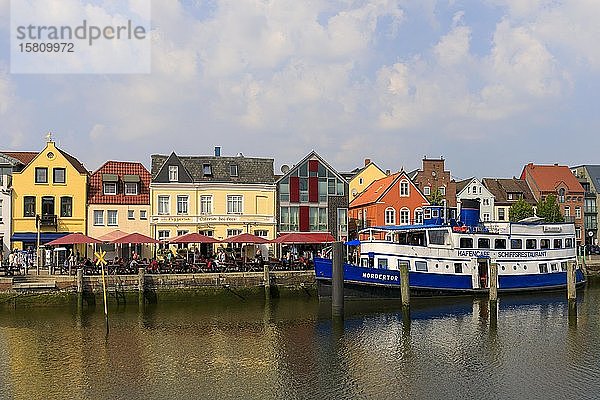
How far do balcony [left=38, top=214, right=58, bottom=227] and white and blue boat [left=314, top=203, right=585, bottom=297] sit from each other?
20682 mm

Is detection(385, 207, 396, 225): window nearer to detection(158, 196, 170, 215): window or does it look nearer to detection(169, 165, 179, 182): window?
detection(169, 165, 179, 182): window

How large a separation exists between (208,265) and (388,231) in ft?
34.8

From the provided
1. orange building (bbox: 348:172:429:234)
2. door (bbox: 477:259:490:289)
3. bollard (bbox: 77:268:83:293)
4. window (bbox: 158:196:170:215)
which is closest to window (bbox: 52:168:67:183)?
window (bbox: 158:196:170:215)

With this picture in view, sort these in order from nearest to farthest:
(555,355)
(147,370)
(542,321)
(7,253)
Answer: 1. (147,370)
2. (555,355)
3. (542,321)
4. (7,253)

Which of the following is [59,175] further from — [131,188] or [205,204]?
[205,204]

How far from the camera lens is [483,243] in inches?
1577

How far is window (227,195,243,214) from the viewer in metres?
49.9

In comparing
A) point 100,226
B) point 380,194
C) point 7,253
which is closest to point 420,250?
point 380,194

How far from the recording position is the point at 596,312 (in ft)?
116

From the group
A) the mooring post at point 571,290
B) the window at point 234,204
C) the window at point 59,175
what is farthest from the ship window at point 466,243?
the window at point 59,175

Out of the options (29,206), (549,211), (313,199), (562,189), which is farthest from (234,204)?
(562,189)

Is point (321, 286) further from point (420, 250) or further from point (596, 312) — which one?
point (596, 312)

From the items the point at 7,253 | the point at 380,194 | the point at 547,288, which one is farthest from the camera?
the point at 380,194

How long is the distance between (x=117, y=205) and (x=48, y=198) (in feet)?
15.4
